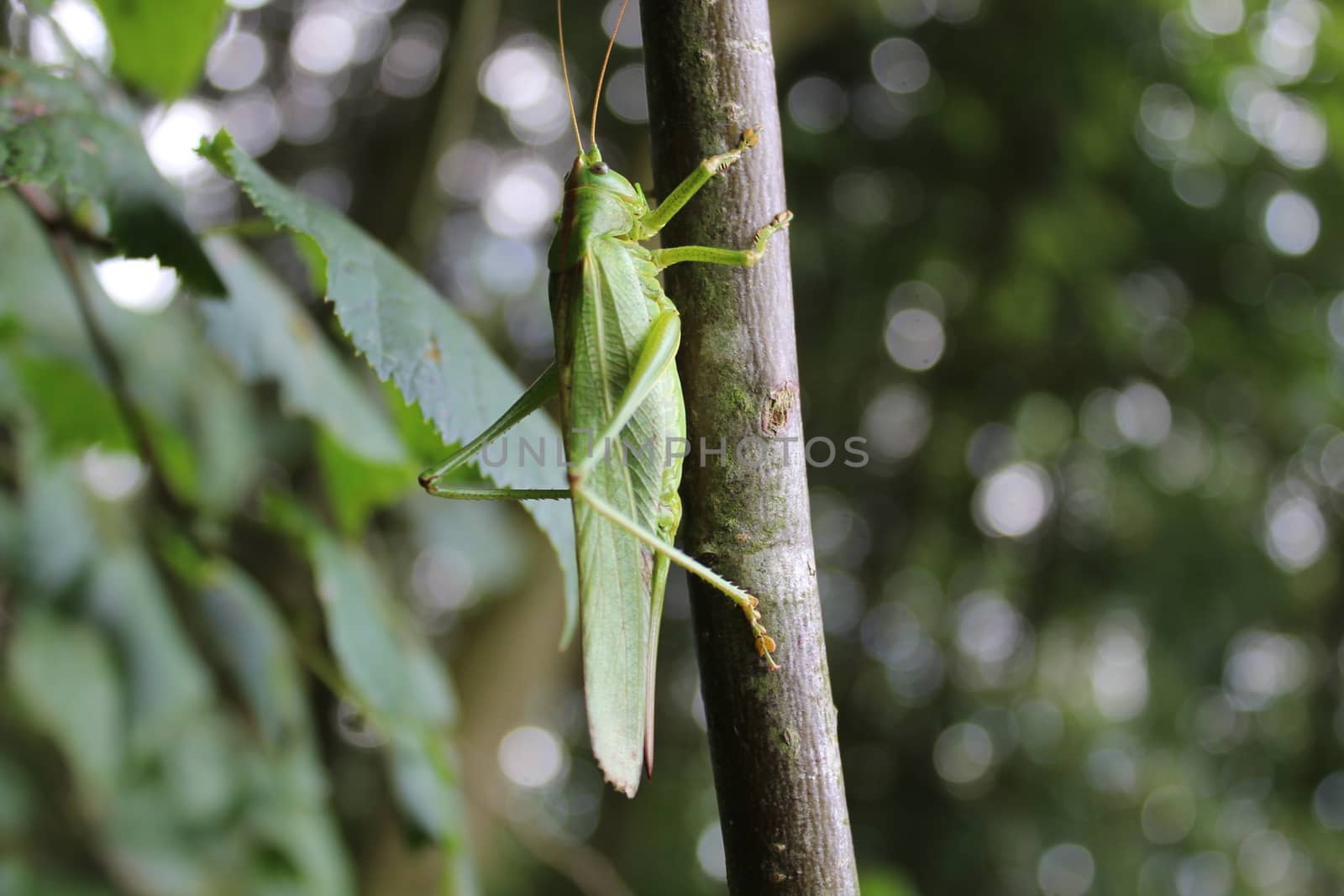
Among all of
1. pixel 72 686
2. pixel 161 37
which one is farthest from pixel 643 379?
pixel 72 686

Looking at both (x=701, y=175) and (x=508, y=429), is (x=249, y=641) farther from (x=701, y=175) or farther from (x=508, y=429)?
(x=701, y=175)

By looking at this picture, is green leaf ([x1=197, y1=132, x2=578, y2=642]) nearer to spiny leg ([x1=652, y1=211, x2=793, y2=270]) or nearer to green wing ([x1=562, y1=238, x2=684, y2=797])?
green wing ([x1=562, y1=238, x2=684, y2=797])

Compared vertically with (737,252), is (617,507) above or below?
below

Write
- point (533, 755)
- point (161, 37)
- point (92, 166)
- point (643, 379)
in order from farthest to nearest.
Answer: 1. point (533, 755)
2. point (161, 37)
3. point (92, 166)
4. point (643, 379)

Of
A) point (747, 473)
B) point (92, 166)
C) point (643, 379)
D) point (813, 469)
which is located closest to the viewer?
point (747, 473)

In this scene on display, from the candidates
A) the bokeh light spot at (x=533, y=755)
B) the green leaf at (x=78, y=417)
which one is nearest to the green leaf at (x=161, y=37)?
the green leaf at (x=78, y=417)

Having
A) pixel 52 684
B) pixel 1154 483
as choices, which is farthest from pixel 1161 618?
pixel 52 684
